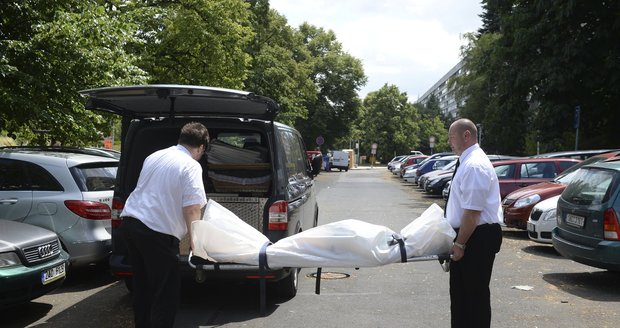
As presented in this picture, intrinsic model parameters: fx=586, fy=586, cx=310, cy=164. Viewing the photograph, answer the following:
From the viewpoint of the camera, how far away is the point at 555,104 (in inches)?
977

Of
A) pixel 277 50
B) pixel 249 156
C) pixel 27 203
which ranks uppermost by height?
pixel 277 50

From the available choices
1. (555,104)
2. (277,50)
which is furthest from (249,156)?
(277,50)

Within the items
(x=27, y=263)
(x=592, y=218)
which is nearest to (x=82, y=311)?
(x=27, y=263)

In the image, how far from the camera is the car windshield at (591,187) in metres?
7.31

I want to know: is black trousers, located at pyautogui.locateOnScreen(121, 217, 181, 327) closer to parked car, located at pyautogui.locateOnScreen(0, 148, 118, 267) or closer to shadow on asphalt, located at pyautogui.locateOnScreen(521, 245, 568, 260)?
parked car, located at pyautogui.locateOnScreen(0, 148, 118, 267)

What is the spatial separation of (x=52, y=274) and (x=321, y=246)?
3.16 meters

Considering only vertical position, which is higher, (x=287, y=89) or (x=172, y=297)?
(x=287, y=89)

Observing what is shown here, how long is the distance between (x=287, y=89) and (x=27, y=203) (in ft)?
98.5

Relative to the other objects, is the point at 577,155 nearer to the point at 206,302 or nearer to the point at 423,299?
the point at 423,299

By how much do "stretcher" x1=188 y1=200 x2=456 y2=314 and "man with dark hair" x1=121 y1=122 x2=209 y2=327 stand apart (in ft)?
0.58

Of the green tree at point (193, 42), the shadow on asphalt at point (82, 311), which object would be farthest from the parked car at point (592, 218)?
the green tree at point (193, 42)

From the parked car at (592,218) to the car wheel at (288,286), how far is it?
3637mm

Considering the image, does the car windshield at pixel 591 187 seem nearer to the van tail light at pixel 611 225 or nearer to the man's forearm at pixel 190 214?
the van tail light at pixel 611 225

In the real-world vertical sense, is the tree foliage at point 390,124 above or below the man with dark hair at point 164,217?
above
